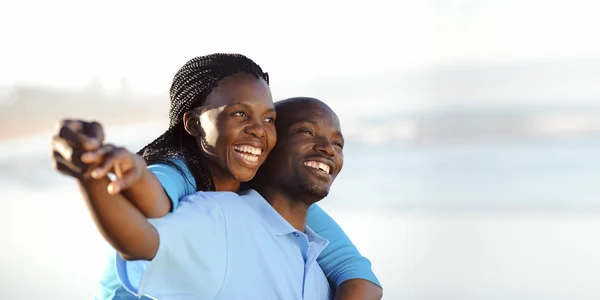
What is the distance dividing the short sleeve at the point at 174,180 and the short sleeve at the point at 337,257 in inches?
12.9

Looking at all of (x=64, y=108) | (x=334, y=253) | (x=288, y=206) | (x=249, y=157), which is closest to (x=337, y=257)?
(x=334, y=253)

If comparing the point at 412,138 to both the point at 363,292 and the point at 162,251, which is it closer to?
the point at 363,292

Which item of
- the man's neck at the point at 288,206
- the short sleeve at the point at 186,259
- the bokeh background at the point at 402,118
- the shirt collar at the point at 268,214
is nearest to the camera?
the short sleeve at the point at 186,259

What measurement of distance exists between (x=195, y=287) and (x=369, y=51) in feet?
14.2

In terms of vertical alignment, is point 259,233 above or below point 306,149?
below

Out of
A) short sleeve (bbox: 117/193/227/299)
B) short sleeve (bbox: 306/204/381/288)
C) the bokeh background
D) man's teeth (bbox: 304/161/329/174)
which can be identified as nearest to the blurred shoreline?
Answer: the bokeh background

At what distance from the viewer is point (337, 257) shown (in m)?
1.57

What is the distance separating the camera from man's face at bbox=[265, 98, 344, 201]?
1.45m

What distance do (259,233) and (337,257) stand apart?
0.31m

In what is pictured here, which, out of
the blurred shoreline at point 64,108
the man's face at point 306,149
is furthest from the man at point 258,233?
the blurred shoreline at point 64,108

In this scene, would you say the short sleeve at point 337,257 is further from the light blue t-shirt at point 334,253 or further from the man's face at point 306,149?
the man's face at point 306,149

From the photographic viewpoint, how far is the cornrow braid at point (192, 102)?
1.39 metres

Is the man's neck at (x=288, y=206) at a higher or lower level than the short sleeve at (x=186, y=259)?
higher

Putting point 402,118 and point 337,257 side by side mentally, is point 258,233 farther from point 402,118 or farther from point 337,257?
point 402,118
